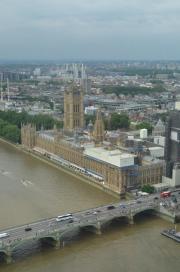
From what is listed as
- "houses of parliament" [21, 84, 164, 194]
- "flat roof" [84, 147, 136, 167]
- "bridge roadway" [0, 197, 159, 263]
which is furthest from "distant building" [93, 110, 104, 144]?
"bridge roadway" [0, 197, 159, 263]

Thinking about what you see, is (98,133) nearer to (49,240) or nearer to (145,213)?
(145,213)

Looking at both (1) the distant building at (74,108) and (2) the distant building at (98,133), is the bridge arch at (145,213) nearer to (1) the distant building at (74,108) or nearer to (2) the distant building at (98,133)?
(2) the distant building at (98,133)

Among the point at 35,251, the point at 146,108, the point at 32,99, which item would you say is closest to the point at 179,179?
the point at 35,251

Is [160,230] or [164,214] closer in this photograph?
[160,230]

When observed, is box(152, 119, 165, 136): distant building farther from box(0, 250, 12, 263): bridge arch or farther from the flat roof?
box(0, 250, 12, 263): bridge arch

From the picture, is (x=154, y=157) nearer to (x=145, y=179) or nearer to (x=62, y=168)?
(x=145, y=179)

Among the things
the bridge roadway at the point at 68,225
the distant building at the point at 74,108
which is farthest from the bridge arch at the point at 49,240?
the distant building at the point at 74,108
